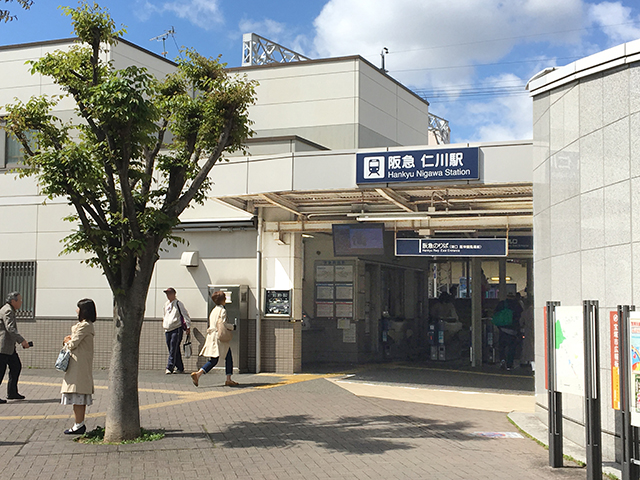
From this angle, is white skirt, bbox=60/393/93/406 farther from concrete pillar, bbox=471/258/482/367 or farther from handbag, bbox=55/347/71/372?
concrete pillar, bbox=471/258/482/367

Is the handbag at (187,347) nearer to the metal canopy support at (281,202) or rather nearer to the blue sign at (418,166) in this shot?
the metal canopy support at (281,202)

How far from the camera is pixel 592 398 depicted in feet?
21.1

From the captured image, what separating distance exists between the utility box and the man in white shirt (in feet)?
1.89

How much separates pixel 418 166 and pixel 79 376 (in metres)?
6.14

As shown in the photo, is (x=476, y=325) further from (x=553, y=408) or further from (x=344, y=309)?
(x=553, y=408)

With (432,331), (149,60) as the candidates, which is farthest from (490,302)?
(149,60)

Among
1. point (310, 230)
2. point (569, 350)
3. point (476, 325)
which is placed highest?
point (310, 230)

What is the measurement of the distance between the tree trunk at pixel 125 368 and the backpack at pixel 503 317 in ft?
34.1

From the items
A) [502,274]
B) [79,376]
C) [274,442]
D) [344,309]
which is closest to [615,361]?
[274,442]

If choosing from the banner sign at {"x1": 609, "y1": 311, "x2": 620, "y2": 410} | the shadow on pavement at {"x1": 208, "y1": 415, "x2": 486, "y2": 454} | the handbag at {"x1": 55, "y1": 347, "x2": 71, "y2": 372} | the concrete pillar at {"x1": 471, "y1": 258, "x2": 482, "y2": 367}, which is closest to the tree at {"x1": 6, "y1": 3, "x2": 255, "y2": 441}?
the handbag at {"x1": 55, "y1": 347, "x2": 71, "y2": 372}

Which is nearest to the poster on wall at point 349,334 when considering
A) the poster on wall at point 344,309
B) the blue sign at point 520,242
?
the poster on wall at point 344,309

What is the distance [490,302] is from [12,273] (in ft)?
40.2

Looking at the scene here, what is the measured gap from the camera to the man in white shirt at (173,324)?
1409 centimetres

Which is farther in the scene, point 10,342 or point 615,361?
point 10,342
